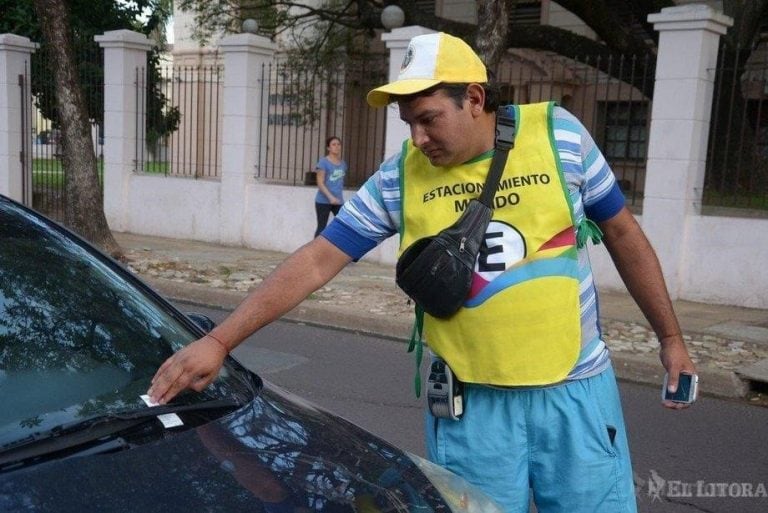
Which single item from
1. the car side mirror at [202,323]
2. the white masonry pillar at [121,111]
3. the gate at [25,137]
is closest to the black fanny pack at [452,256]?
the car side mirror at [202,323]

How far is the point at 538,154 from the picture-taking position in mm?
2432

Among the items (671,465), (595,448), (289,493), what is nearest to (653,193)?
(671,465)

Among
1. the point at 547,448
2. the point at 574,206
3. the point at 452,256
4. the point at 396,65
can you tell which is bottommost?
the point at 547,448

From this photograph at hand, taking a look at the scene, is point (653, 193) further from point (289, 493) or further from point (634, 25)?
point (634, 25)

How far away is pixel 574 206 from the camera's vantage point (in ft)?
8.07

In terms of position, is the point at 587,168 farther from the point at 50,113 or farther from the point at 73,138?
the point at 50,113

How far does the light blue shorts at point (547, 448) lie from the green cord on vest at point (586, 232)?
376mm

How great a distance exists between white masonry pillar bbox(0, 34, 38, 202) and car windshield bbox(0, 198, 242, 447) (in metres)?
14.1

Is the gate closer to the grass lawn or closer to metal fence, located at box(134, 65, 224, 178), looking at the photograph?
the grass lawn

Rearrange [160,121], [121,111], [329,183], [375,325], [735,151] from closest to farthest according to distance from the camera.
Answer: [375,325]
[735,151]
[329,183]
[121,111]
[160,121]

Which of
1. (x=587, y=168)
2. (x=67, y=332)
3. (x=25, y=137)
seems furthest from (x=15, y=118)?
(x=587, y=168)

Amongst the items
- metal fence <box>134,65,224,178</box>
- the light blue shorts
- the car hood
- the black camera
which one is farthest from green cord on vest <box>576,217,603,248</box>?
metal fence <box>134,65,224,178</box>

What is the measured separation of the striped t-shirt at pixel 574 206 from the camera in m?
2.46

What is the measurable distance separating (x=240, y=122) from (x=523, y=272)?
11.8m
